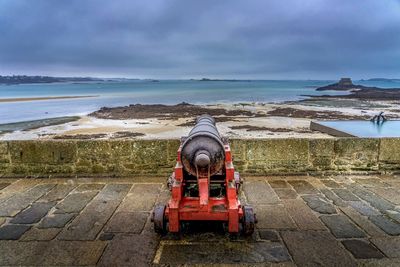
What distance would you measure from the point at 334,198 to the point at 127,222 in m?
2.88

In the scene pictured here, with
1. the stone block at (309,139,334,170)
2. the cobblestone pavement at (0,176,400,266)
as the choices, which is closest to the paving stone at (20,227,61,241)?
the cobblestone pavement at (0,176,400,266)

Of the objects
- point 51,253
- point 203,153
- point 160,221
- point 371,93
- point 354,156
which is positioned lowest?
point 371,93

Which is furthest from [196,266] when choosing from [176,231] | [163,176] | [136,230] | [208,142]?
[163,176]

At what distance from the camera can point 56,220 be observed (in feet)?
13.6

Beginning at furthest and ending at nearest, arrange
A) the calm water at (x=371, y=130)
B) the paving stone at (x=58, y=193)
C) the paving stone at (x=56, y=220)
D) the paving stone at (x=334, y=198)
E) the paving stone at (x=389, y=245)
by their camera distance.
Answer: the calm water at (x=371, y=130) < the paving stone at (x=58, y=193) < the paving stone at (x=334, y=198) < the paving stone at (x=56, y=220) < the paving stone at (x=389, y=245)

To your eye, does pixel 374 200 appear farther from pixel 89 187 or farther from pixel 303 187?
pixel 89 187

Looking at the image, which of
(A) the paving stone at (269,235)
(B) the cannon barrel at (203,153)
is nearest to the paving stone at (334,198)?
(A) the paving stone at (269,235)

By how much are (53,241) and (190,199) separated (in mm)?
1503

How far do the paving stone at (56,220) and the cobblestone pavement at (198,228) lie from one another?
0.5 inches

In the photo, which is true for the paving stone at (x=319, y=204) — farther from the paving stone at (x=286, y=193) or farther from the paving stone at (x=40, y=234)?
the paving stone at (x=40, y=234)

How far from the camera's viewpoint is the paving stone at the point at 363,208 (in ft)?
14.0

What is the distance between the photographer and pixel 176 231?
3.68 metres

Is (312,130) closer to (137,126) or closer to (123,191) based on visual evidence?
(137,126)

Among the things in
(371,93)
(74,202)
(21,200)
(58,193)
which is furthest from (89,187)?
(371,93)
